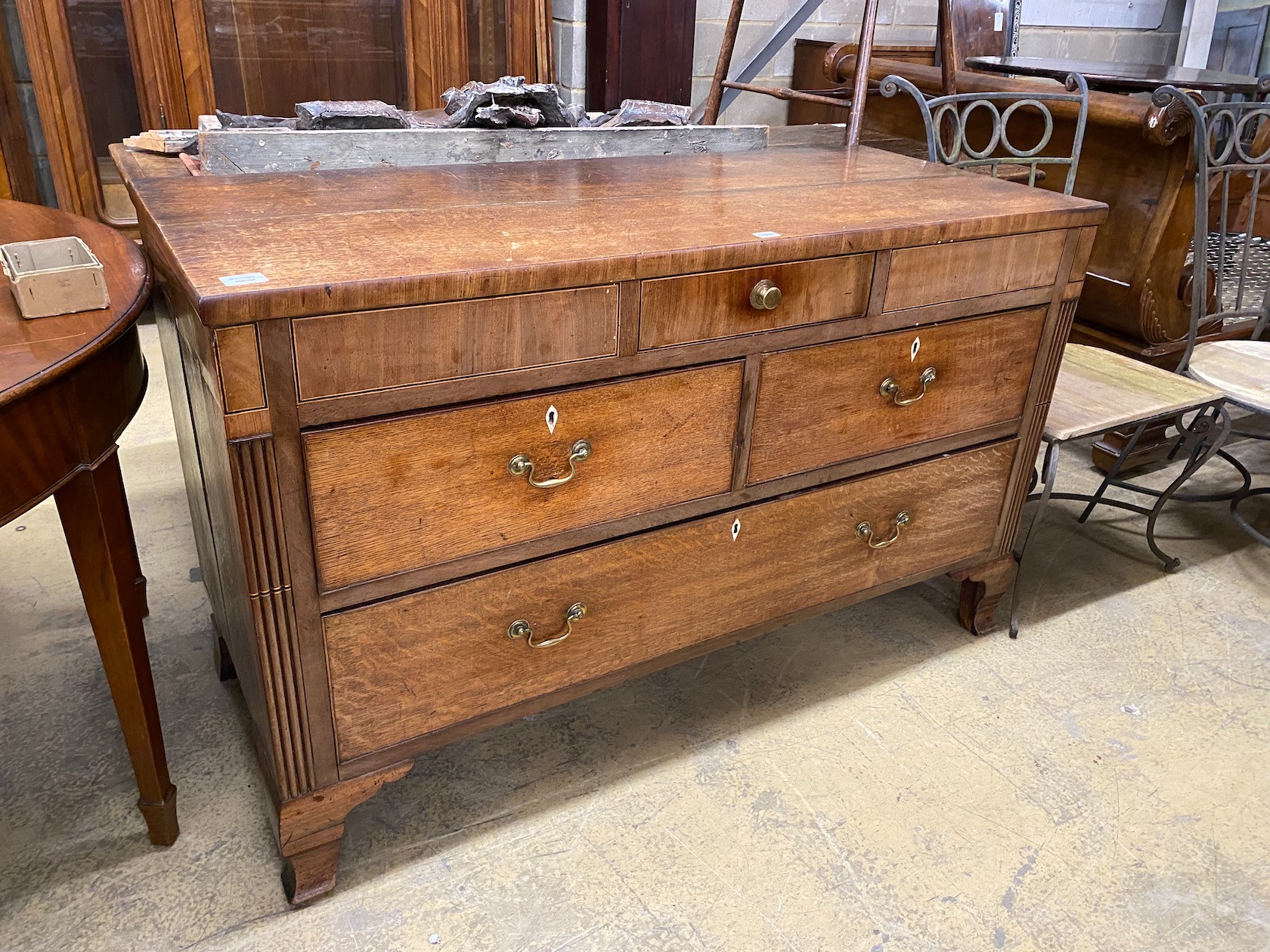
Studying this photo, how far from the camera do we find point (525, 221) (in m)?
1.25

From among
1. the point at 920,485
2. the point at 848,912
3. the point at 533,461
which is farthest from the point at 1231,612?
the point at 533,461

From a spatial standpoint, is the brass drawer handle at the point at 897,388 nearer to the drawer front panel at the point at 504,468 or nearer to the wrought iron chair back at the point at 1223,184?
the drawer front panel at the point at 504,468

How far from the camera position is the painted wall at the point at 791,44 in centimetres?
325

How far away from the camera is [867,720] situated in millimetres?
1668

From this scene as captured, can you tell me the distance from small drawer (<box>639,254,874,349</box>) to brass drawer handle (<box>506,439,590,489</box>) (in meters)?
0.15

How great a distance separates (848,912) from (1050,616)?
92 centimetres

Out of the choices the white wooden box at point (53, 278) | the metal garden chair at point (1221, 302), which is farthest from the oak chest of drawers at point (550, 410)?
the metal garden chair at point (1221, 302)

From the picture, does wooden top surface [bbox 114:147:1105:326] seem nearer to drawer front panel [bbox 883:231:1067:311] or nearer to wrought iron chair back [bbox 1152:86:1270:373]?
drawer front panel [bbox 883:231:1067:311]

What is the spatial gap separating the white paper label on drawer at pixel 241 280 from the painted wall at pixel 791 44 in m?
2.54

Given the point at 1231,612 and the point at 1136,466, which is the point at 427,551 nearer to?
the point at 1231,612

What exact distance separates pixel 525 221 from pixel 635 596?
542mm

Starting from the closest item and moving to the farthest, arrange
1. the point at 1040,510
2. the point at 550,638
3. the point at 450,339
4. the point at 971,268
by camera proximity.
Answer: the point at 450,339
the point at 550,638
the point at 971,268
the point at 1040,510

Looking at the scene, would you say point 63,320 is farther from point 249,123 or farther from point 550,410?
point 249,123

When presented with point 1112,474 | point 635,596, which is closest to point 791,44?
point 1112,474
